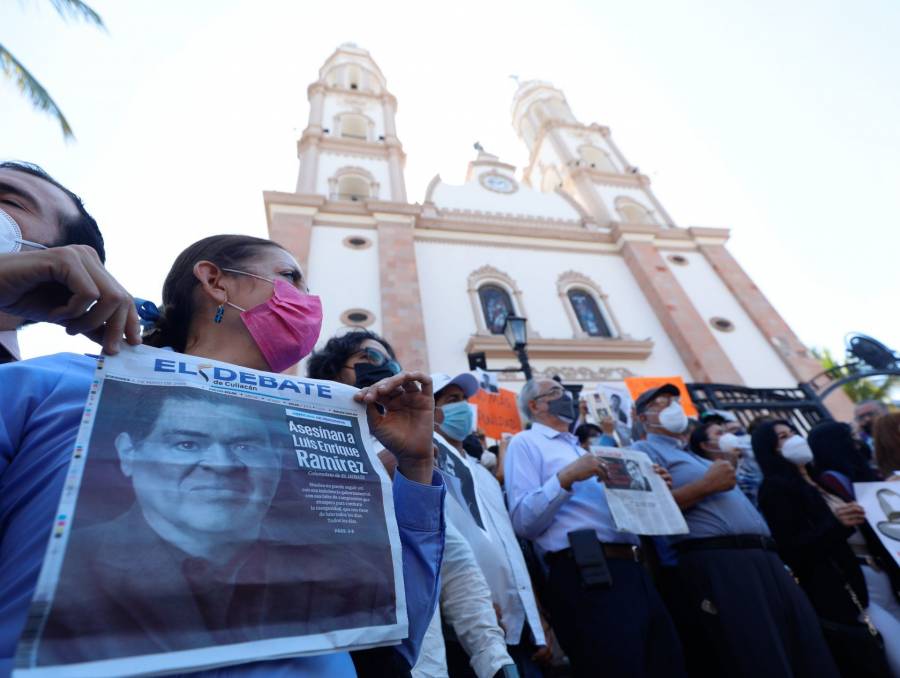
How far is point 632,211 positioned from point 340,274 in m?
12.1

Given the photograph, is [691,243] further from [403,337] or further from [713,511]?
[713,511]

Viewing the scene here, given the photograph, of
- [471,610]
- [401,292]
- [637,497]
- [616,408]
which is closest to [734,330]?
[616,408]

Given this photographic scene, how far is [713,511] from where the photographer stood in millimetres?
2885

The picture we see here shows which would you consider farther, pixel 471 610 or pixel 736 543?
pixel 736 543

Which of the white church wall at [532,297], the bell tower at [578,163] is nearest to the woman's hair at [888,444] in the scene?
the white church wall at [532,297]

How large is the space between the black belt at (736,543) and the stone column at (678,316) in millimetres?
8989

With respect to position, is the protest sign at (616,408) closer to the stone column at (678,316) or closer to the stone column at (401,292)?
the stone column at (401,292)

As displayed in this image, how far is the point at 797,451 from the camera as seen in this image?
3.23 metres

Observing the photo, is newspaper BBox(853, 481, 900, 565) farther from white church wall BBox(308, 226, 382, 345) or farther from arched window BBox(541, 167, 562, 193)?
arched window BBox(541, 167, 562, 193)

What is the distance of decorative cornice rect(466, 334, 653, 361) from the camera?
10312 mm

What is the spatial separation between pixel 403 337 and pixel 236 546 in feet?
29.8

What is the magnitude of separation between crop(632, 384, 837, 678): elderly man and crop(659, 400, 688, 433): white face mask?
320 mm

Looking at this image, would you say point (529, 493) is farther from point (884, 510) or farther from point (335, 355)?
point (884, 510)

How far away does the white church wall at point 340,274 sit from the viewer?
10.3m
